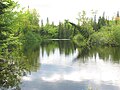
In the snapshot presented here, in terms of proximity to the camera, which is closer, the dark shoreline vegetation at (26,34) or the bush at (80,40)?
the dark shoreline vegetation at (26,34)

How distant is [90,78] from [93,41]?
5668 centimetres

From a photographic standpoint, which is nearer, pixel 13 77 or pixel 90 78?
pixel 13 77

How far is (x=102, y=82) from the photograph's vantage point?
102 feet

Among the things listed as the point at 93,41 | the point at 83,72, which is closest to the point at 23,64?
the point at 83,72

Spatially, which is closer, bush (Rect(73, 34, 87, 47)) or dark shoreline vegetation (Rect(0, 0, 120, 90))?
dark shoreline vegetation (Rect(0, 0, 120, 90))

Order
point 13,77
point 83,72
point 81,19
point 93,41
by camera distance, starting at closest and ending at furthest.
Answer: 1. point 13,77
2. point 83,72
3. point 93,41
4. point 81,19

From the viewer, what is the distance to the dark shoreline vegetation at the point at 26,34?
21.1 metres

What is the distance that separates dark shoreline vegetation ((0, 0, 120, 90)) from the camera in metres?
21.1

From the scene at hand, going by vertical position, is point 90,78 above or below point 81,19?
below

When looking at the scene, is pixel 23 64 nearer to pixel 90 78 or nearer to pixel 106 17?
pixel 90 78

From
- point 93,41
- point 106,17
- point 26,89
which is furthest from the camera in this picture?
point 106,17

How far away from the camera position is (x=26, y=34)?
313 feet

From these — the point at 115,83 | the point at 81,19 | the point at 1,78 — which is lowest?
the point at 115,83

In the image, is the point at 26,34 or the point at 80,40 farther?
the point at 80,40
